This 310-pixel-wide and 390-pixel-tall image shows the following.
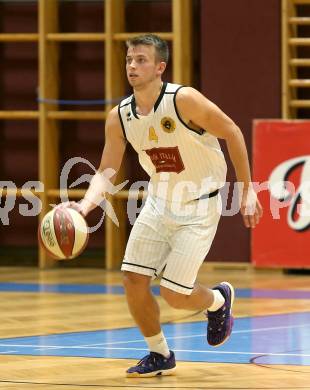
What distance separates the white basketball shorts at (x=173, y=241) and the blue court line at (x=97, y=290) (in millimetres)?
4033

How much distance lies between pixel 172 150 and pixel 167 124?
146mm

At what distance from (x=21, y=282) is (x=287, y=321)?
3835mm

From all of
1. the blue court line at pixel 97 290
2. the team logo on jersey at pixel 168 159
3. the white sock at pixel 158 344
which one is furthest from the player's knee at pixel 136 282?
the blue court line at pixel 97 290

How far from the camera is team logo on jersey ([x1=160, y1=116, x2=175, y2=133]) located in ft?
20.9

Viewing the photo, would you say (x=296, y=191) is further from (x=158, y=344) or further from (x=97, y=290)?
(x=158, y=344)

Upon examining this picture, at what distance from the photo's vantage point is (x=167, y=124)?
6.37m

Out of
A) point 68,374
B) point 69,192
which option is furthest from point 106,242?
point 68,374

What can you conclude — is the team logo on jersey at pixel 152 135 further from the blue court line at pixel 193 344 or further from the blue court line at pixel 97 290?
the blue court line at pixel 97 290

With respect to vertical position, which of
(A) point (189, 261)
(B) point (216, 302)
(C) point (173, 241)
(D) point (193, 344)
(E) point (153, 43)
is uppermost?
(E) point (153, 43)

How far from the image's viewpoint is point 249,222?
6.23 metres

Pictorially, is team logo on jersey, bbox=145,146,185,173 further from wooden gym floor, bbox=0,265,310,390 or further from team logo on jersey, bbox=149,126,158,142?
wooden gym floor, bbox=0,265,310,390

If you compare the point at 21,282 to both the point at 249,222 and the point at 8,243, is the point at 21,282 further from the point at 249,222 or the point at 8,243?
the point at 249,222

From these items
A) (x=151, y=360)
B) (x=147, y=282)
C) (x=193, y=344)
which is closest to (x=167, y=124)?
(x=147, y=282)

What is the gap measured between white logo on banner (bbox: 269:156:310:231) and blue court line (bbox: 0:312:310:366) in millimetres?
3411
